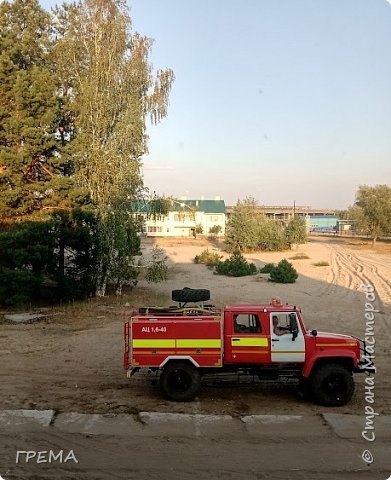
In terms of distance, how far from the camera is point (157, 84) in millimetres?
25844

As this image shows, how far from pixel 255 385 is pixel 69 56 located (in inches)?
790

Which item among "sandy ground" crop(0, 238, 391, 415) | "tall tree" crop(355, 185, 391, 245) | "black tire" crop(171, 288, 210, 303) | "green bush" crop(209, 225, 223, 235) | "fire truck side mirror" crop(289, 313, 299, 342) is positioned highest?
"tall tree" crop(355, 185, 391, 245)

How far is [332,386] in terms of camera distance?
9.39 m

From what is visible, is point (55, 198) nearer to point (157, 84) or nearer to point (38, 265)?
point (38, 265)

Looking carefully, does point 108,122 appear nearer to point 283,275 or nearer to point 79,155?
point 79,155

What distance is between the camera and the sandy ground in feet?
31.0

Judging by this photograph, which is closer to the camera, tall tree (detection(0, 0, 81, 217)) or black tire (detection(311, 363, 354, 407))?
black tire (detection(311, 363, 354, 407))

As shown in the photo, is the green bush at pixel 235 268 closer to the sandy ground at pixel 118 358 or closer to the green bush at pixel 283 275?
the green bush at pixel 283 275

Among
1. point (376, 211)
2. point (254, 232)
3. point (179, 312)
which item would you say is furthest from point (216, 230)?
point (179, 312)

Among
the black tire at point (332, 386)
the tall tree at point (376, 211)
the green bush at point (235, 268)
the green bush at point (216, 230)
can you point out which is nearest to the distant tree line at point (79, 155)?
the green bush at point (235, 268)

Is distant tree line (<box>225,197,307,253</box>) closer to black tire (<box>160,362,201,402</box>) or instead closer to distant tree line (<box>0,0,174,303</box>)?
distant tree line (<box>0,0,174,303</box>)

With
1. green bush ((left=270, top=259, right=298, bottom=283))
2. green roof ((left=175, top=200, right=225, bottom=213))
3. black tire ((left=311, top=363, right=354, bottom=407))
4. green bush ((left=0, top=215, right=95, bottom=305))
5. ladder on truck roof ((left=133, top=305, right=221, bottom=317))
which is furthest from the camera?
green roof ((left=175, top=200, right=225, bottom=213))

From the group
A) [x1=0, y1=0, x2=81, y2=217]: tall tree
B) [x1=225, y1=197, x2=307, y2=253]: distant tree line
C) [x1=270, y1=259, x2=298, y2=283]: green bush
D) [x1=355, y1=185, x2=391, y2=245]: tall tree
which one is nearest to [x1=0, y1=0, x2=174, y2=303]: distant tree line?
[x1=0, y1=0, x2=81, y2=217]: tall tree

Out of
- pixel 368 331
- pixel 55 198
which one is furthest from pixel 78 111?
pixel 368 331
